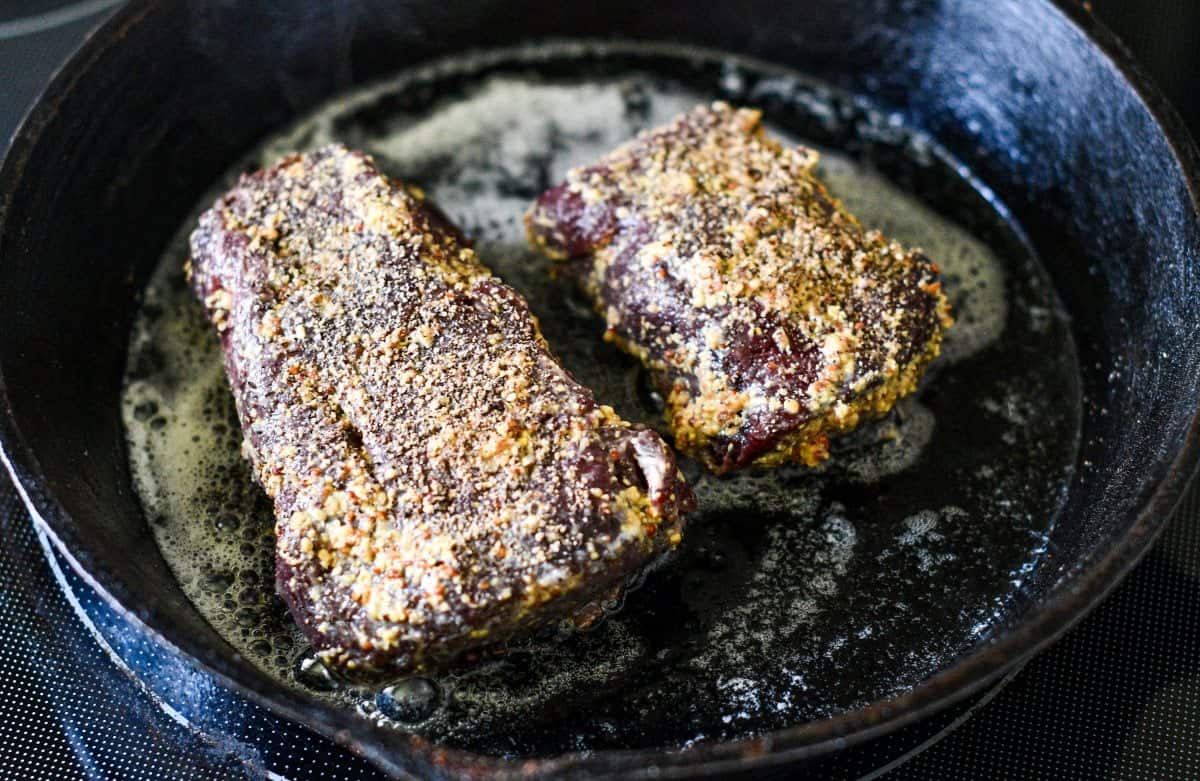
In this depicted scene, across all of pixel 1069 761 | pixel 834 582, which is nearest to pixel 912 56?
pixel 834 582

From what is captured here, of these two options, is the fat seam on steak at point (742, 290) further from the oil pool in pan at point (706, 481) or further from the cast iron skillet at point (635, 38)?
the cast iron skillet at point (635, 38)

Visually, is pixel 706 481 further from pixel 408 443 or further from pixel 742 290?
pixel 408 443

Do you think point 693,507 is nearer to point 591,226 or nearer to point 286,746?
point 591,226

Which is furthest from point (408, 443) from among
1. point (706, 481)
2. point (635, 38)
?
point (635, 38)

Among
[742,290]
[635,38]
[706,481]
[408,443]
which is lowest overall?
[706,481]

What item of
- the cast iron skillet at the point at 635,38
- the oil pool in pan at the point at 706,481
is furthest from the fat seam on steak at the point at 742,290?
the cast iron skillet at the point at 635,38
